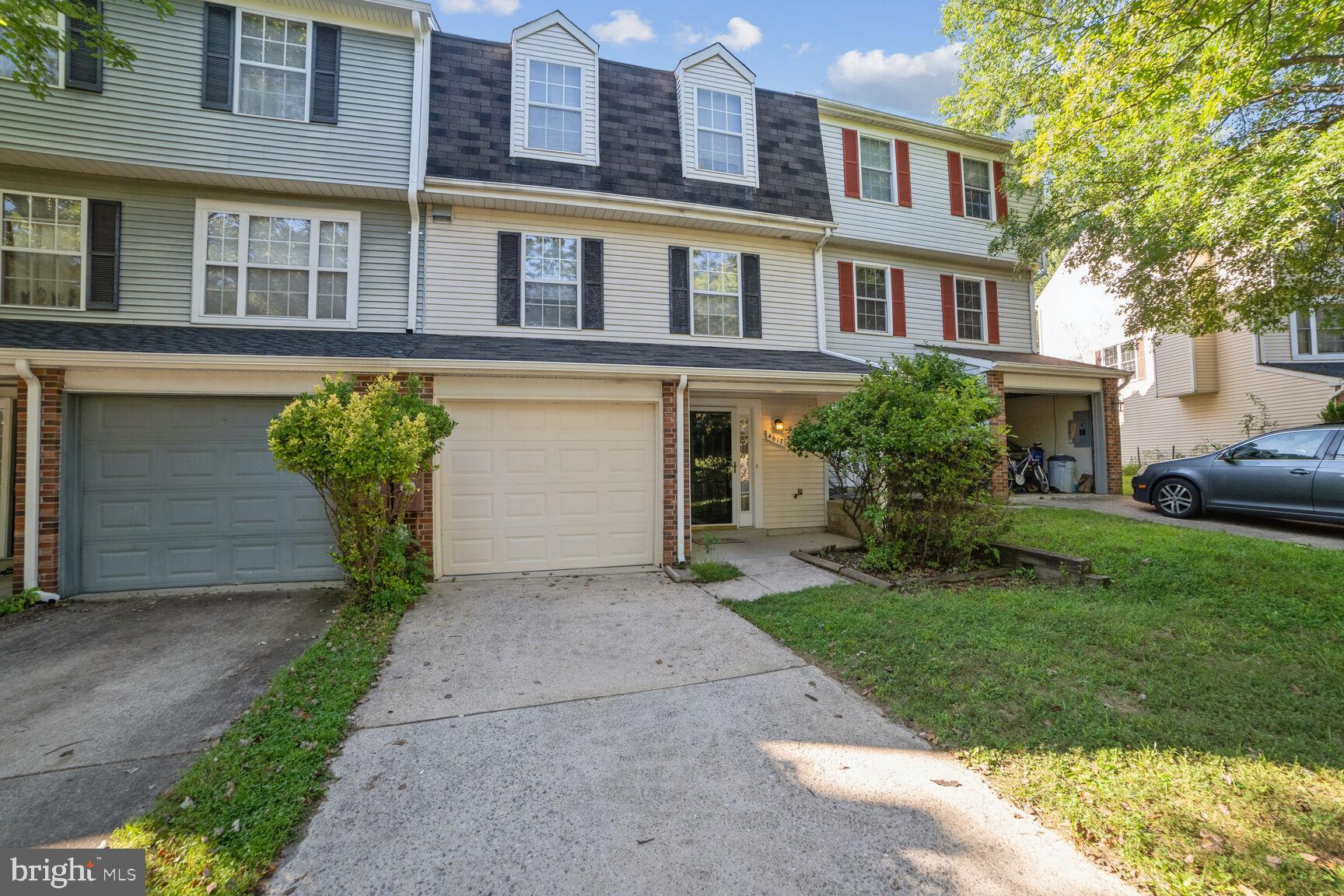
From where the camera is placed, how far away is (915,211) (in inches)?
419

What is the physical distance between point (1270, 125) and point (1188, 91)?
11.0ft

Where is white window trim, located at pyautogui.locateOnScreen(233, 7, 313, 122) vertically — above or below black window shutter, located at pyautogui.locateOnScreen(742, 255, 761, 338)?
above

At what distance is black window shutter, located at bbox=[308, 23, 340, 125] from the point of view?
7.31 metres

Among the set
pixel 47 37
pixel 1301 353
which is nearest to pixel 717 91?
pixel 47 37

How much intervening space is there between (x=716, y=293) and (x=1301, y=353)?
45.5 ft

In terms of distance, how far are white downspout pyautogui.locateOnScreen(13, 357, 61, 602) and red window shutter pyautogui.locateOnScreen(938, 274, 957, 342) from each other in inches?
518

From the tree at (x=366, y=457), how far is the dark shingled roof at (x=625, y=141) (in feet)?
13.3

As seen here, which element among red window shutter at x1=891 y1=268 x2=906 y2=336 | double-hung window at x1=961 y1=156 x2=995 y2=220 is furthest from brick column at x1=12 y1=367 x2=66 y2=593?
double-hung window at x1=961 y1=156 x2=995 y2=220

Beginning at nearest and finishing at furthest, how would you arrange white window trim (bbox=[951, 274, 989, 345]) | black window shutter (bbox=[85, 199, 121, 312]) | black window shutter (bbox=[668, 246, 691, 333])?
1. black window shutter (bbox=[85, 199, 121, 312])
2. black window shutter (bbox=[668, 246, 691, 333])
3. white window trim (bbox=[951, 274, 989, 345])

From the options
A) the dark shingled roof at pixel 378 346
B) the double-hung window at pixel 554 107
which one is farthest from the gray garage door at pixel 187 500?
the double-hung window at pixel 554 107

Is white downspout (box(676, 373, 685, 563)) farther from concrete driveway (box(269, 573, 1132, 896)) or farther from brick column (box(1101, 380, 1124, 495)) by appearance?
brick column (box(1101, 380, 1124, 495))

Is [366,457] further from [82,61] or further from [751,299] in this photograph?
[82,61]

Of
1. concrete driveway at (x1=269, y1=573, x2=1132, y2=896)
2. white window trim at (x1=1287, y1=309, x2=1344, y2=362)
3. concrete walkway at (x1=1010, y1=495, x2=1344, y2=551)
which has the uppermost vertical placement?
white window trim at (x1=1287, y1=309, x2=1344, y2=362)

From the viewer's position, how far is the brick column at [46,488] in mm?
5504
